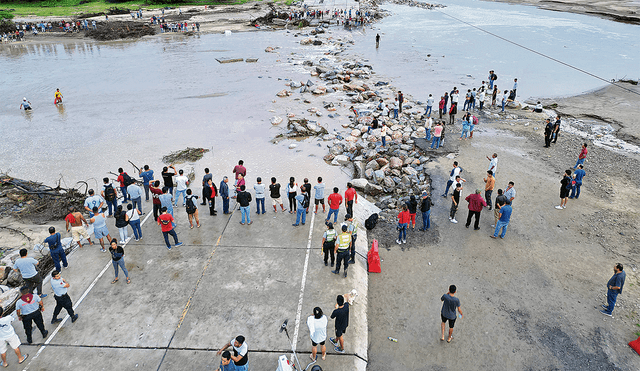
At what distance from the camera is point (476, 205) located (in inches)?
443

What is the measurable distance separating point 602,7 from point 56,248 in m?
83.0

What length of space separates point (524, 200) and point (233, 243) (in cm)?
1035

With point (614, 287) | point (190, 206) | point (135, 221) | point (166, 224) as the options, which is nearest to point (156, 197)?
point (135, 221)

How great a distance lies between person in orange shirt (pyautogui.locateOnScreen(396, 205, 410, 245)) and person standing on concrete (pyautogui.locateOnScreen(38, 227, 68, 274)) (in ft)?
29.8

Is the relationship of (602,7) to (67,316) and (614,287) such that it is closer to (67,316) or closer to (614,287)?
(614,287)

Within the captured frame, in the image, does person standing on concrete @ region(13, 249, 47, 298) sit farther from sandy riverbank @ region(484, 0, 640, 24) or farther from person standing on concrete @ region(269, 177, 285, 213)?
sandy riverbank @ region(484, 0, 640, 24)

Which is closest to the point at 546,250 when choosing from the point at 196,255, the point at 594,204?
the point at 594,204

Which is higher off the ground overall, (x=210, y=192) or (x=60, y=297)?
(x=210, y=192)

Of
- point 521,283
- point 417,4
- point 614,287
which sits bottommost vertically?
point 521,283

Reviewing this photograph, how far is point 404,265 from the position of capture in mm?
10367

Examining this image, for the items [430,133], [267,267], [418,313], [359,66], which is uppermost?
[359,66]

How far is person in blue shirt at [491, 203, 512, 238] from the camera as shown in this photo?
10766mm

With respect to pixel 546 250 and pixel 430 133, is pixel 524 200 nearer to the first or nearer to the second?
pixel 546 250

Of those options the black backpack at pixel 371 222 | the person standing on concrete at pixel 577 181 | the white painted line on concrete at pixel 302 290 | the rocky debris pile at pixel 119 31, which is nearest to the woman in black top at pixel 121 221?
the white painted line on concrete at pixel 302 290
